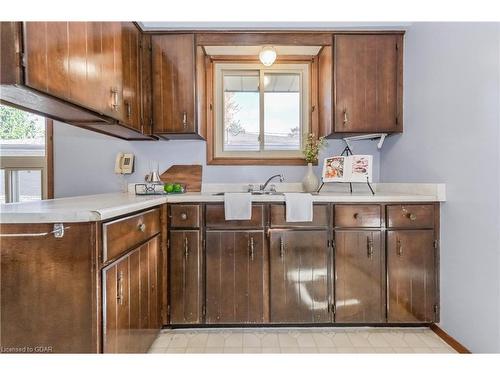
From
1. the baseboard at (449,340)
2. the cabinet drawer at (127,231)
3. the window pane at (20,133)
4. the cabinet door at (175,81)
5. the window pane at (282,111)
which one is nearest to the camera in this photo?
the cabinet drawer at (127,231)

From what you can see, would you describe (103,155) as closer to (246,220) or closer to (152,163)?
(152,163)

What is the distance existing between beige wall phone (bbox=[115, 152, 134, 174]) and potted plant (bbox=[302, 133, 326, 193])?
5.04 feet

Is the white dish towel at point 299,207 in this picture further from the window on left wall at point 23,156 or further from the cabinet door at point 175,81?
the window on left wall at point 23,156

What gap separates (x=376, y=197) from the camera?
203 cm

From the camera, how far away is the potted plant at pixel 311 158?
2.53 m

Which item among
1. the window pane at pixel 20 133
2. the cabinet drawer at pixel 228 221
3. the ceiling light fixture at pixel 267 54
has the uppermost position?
the ceiling light fixture at pixel 267 54

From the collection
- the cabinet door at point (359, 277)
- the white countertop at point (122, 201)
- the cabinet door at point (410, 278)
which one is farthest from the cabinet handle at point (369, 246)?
the white countertop at point (122, 201)

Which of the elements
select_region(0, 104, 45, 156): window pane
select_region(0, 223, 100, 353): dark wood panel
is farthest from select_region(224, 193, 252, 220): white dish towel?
select_region(0, 104, 45, 156): window pane

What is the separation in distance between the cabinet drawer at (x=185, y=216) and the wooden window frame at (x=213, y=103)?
2.49ft

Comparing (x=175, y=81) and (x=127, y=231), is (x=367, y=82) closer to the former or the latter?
(x=175, y=81)

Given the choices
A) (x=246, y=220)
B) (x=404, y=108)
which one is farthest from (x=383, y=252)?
(x=404, y=108)

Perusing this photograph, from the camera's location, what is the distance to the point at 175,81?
233cm

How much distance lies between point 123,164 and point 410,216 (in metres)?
2.32

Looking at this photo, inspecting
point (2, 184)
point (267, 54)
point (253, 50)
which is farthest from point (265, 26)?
point (2, 184)
